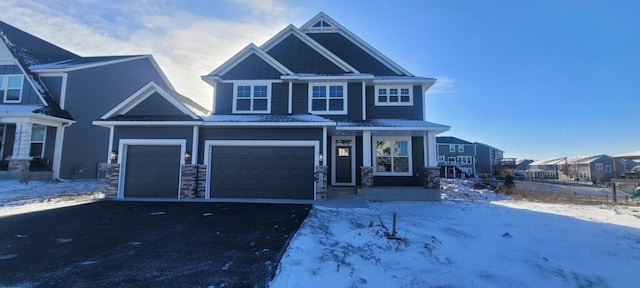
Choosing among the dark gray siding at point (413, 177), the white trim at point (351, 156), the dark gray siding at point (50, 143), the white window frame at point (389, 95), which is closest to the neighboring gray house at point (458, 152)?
the white window frame at point (389, 95)

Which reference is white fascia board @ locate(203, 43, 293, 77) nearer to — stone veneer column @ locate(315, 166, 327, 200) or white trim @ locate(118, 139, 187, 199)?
white trim @ locate(118, 139, 187, 199)

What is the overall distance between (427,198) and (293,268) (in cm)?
939

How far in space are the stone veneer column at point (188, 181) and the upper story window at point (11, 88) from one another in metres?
12.4

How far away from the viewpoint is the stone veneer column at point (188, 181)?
1137cm

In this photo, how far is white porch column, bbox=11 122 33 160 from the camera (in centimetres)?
1474

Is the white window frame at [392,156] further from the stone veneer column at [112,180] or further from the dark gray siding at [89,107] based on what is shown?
the dark gray siding at [89,107]

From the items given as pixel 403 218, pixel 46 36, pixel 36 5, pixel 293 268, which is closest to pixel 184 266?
pixel 293 268

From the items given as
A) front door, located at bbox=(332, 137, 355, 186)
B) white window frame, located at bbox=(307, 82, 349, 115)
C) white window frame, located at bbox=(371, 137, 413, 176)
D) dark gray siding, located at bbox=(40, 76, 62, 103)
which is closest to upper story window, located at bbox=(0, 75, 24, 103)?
dark gray siding, located at bbox=(40, 76, 62, 103)

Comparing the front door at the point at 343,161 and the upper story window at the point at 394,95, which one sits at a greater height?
the upper story window at the point at 394,95

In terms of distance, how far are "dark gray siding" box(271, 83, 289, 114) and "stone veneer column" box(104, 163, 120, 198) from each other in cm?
651

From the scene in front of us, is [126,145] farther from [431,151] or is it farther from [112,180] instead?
[431,151]

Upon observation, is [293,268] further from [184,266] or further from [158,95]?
[158,95]

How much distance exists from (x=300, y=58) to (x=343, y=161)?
5.42m

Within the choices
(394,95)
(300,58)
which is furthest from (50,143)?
(394,95)
